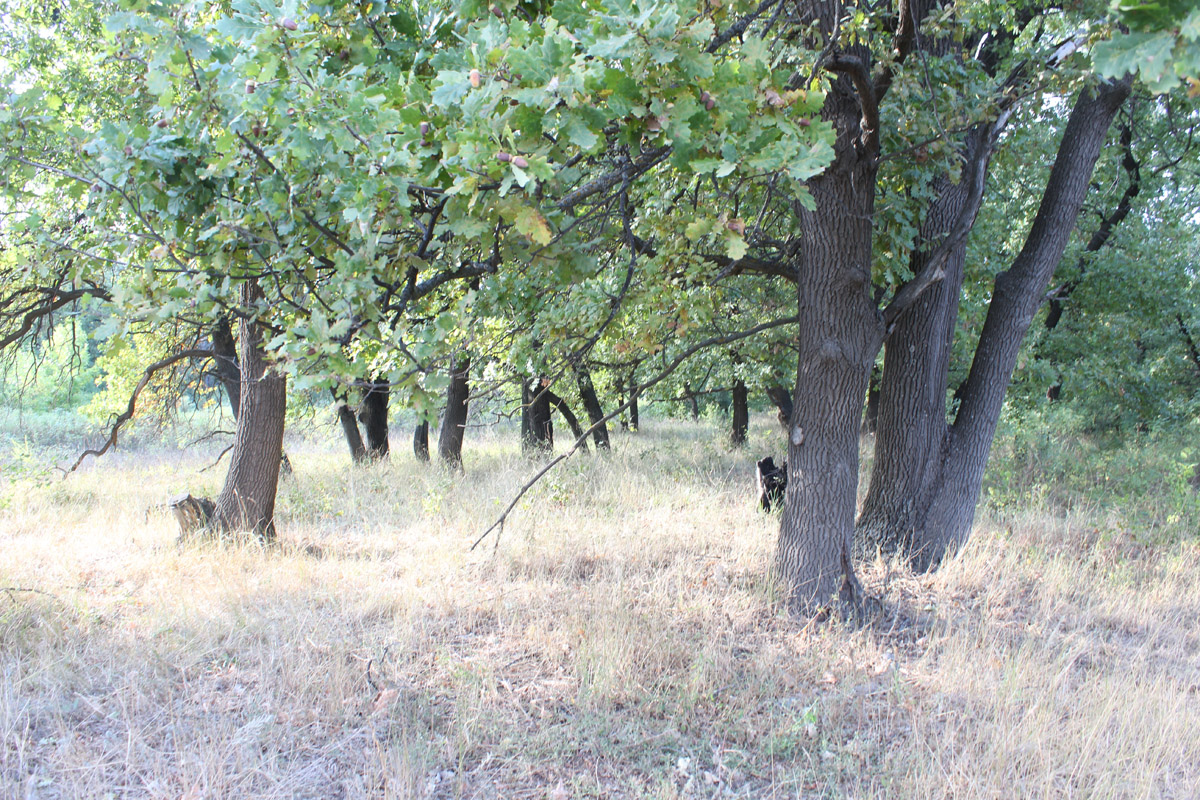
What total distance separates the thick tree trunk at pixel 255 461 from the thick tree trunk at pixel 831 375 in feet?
17.7

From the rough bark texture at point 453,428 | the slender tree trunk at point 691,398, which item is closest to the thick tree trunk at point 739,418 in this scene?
the slender tree trunk at point 691,398

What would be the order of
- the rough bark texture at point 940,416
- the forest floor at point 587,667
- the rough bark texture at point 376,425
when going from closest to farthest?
the forest floor at point 587,667
the rough bark texture at point 940,416
the rough bark texture at point 376,425

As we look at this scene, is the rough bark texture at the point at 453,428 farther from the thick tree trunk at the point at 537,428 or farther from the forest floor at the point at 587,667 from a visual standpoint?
the forest floor at the point at 587,667

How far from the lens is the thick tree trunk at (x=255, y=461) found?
7.23 m

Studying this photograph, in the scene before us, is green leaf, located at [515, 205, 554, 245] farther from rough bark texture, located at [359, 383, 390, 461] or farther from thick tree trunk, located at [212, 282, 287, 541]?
rough bark texture, located at [359, 383, 390, 461]

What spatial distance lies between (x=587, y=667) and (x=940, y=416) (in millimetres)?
3813

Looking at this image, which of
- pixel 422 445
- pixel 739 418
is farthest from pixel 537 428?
pixel 739 418

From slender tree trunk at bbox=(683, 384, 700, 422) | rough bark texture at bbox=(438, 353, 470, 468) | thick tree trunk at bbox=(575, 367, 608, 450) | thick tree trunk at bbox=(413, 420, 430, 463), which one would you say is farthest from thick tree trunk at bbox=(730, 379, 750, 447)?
thick tree trunk at bbox=(413, 420, 430, 463)

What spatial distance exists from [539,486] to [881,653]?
4.86 metres

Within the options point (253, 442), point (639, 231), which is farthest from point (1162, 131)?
point (253, 442)

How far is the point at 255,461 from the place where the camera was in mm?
7414

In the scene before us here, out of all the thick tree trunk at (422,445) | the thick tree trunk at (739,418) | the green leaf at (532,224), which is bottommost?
the thick tree trunk at (422,445)

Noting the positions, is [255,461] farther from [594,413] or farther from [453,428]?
[594,413]

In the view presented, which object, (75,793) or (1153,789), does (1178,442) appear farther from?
(75,793)
